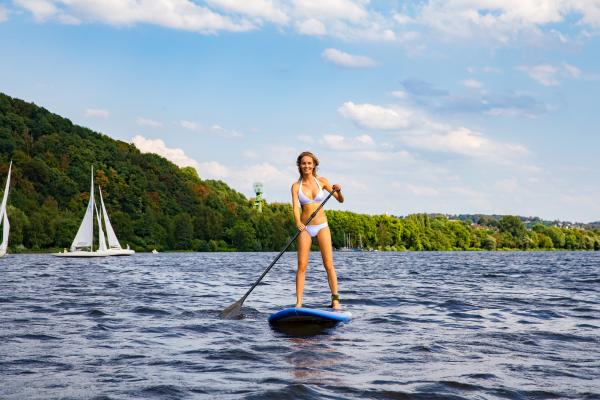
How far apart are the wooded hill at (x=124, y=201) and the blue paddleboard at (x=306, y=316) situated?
9421 cm

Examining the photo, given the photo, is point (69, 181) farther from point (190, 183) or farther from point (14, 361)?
point (14, 361)

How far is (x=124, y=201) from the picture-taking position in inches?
5502

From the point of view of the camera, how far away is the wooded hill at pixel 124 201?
119 metres

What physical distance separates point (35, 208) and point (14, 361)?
113 meters

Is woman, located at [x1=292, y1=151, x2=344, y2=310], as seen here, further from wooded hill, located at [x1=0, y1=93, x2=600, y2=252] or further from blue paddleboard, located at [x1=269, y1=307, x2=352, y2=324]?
wooded hill, located at [x1=0, y1=93, x2=600, y2=252]

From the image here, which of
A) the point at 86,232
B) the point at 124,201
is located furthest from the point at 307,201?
the point at 124,201

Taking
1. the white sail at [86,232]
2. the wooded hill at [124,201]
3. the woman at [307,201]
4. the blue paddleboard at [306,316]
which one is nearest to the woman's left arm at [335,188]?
the woman at [307,201]

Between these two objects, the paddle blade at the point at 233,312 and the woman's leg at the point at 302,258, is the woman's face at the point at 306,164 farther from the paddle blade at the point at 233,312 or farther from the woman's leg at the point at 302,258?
the paddle blade at the point at 233,312

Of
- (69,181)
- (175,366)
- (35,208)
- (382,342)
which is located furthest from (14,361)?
(69,181)

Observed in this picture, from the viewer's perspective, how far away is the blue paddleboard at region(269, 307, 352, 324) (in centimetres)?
1042

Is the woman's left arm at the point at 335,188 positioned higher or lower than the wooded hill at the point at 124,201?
lower

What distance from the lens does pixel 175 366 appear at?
7160 mm

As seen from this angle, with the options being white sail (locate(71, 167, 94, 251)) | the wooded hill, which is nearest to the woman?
white sail (locate(71, 167, 94, 251))

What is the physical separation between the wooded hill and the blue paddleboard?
94213 millimetres
